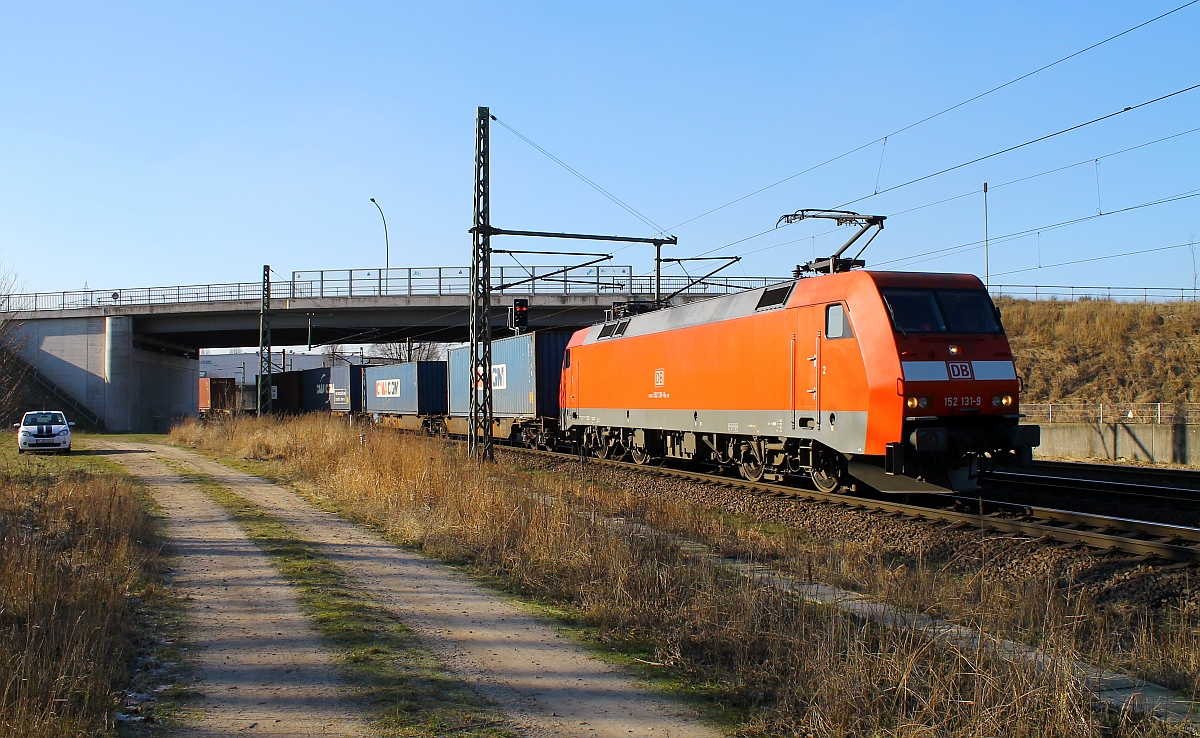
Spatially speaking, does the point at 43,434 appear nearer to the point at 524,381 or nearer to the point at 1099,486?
the point at 524,381

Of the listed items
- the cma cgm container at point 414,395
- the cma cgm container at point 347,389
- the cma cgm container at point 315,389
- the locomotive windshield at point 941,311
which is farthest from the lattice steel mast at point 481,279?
the cma cgm container at point 315,389

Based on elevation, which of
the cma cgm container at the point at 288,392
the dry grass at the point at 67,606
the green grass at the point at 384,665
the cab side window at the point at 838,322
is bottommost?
the green grass at the point at 384,665

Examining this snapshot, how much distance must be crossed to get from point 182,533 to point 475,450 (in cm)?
839

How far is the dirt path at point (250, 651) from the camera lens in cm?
464

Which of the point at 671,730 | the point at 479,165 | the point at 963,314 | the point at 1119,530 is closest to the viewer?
the point at 671,730

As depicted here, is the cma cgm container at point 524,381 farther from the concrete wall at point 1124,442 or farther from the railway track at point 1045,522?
the concrete wall at point 1124,442

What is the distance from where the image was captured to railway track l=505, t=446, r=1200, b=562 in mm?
9367

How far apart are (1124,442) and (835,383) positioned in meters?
15.2

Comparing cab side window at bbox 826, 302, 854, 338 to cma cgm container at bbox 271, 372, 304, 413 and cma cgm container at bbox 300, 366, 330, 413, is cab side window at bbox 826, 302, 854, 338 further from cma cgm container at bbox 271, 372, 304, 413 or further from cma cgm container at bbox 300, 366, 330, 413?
cma cgm container at bbox 271, 372, 304, 413

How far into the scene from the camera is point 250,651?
19.4 ft

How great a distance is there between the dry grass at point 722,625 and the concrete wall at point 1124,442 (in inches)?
629

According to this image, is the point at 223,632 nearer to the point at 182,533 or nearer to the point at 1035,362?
the point at 182,533

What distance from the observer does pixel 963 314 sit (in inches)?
484

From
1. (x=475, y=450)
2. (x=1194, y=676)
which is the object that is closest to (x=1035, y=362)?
(x=475, y=450)
